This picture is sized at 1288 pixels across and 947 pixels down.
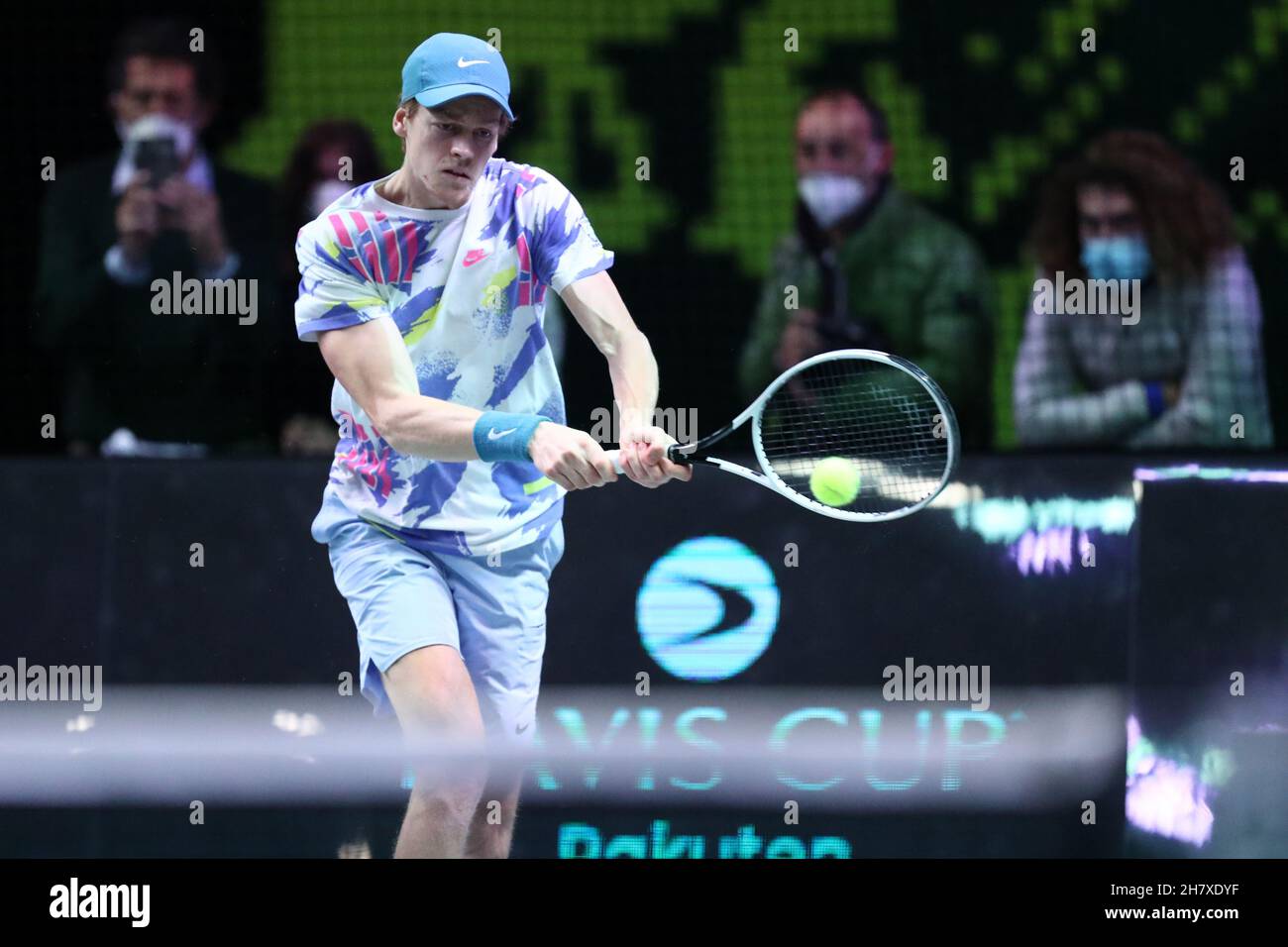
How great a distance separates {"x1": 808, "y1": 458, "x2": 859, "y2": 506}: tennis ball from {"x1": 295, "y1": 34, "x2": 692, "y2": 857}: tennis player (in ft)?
1.19

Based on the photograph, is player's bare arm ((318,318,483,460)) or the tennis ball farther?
the tennis ball

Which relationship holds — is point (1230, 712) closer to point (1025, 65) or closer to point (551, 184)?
point (1025, 65)

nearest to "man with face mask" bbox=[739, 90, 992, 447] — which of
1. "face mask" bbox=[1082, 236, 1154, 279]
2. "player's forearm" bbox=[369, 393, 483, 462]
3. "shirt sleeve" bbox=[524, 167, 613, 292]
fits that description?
"face mask" bbox=[1082, 236, 1154, 279]

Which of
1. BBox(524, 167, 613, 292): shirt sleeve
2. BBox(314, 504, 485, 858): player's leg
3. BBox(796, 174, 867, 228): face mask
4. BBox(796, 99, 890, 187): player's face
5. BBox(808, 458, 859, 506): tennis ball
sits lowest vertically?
BBox(314, 504, 485, 858): player's leg

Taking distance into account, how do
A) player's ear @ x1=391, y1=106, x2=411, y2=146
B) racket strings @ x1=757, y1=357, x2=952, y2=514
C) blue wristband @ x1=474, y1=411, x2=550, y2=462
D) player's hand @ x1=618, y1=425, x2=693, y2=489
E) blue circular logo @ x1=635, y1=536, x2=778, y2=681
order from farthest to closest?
blue circular logo @ x1=635, y1=536, x2=778, y2=681 → racket strings @ x1=757, y1=357, x2=952, y2=514 → player's ear @ x1=391, y1=106, x2=411, y2=146 → blue wristband @ x1=474, y1=411, x2=550, y2=462 → player's hand @ x1=618, y1=425, x2=693, y2=489

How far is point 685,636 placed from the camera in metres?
5.89

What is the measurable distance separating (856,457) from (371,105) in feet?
6.50

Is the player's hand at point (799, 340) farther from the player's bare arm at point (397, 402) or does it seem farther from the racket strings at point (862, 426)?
the player's bare arm at point (397, 402)

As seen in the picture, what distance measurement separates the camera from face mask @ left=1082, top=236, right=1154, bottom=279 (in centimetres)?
605

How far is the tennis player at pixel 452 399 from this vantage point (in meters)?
4.24

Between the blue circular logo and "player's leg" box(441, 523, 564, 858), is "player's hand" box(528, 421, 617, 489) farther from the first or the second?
the blue circular logo

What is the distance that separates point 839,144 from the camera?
611 centimetres

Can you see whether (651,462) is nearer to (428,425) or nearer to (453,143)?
(428,425)
